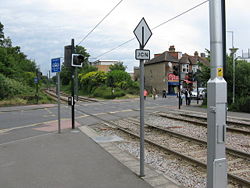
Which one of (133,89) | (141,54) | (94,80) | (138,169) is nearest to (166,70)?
(133,89)

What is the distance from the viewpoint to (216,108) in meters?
3.46

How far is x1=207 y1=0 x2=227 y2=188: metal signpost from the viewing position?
3.46 m

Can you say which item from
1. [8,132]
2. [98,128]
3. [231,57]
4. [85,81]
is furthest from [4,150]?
[85,81]

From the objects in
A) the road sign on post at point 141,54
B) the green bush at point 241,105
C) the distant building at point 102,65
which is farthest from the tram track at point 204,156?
the distant building at point 102,65

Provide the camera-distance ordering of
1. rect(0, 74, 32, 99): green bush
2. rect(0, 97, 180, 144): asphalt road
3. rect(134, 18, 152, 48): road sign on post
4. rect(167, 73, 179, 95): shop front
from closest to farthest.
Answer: rect(134, 18, 152, 48): road sign on post → rect(0, 97, 180, 144): asphalt road → rect(0, 74, 32, 99): green bush → rect(167, 73, 179, 95): shop front

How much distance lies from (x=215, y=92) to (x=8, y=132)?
971cm

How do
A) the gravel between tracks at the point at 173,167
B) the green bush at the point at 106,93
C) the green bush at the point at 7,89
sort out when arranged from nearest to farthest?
the gravel between tracks at the point at 173,167
the green bush at the point at 7,89
the green bush at the point at 106,93

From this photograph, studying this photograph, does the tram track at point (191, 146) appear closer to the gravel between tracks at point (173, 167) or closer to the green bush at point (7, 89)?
the gravel between tracks at point (173, 167)

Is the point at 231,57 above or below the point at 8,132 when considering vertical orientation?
above

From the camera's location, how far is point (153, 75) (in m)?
57.3

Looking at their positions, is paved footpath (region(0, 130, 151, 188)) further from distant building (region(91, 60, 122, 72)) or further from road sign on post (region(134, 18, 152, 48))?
distant building (region(91, 60, 122, 72))

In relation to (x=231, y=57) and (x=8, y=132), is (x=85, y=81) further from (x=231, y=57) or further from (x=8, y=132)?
(x=8, y=132)

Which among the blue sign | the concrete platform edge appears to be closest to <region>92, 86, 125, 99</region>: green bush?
the blue sign

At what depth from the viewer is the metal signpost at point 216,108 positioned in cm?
346
